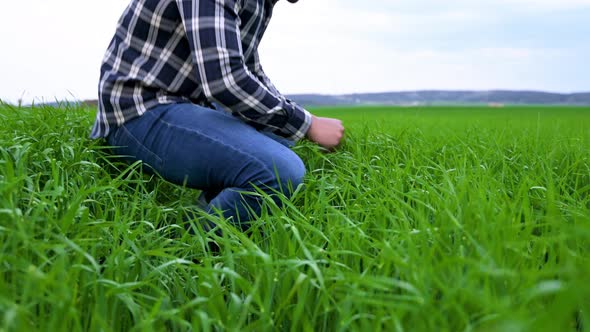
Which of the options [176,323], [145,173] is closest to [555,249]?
[176,323]

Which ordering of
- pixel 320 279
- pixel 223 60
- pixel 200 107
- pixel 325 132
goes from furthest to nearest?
pixel 325 132 → pixel 200 107 → pixel 223 60 → pixel 320 279

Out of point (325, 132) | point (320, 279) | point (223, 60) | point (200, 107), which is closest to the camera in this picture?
point (320, 279)

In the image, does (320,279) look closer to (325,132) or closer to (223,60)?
(223,60)

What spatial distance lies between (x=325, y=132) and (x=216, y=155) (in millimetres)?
570

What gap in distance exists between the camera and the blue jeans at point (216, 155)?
1.99 m

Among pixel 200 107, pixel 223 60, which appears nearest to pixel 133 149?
pixel 200 107

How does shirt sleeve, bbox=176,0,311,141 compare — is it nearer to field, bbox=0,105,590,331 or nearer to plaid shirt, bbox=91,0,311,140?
plaid shirt, bbox=91,0,311,140

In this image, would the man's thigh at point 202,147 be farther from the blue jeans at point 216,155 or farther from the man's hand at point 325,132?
the man's hand at point 325,132

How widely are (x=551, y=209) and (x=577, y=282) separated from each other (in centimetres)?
48

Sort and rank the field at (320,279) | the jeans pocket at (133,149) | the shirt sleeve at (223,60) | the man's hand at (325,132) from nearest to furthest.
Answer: the field at (320,279), the shirt sleeve at (223,60), the jeans pocket at (133,149), the man's hand at (325,132)

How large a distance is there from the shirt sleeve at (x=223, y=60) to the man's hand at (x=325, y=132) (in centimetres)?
22

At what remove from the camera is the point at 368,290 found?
1.23 metres

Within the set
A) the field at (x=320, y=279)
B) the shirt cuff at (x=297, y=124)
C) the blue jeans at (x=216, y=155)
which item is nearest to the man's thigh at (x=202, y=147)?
the blue jeans at (x=216, y=155)

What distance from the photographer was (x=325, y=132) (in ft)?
7.72
